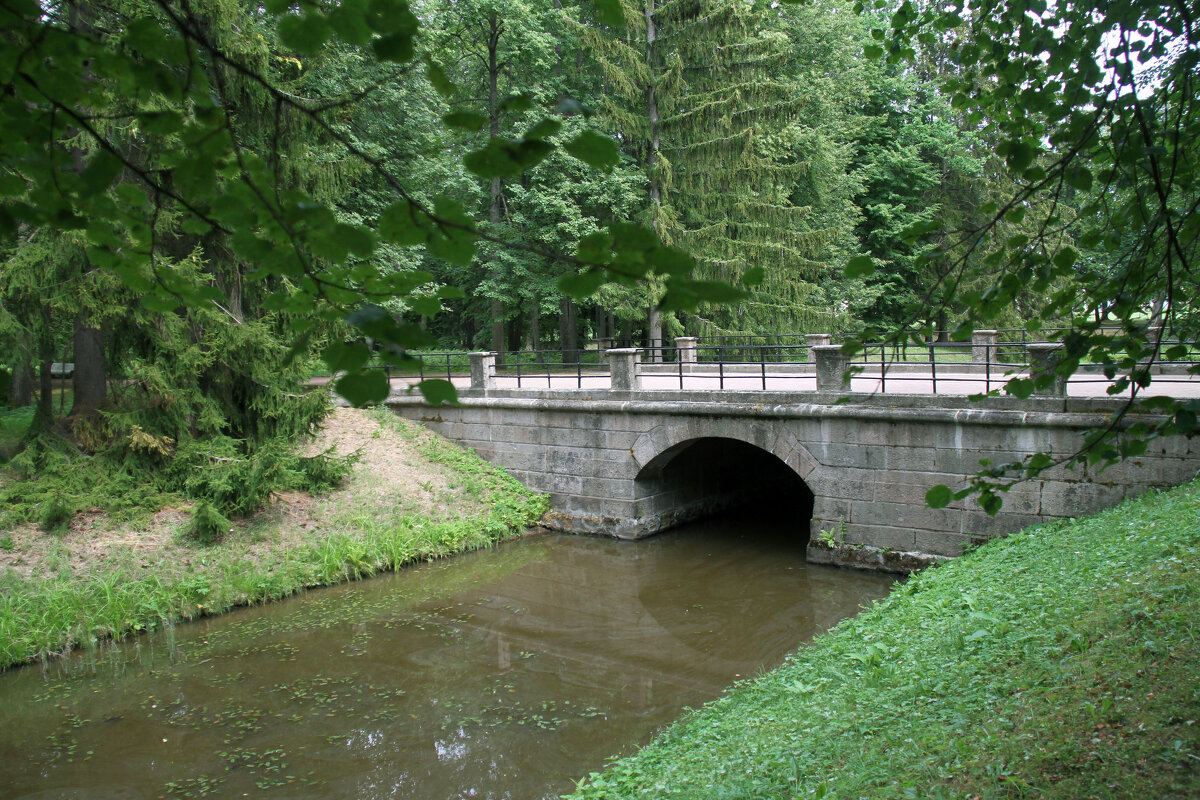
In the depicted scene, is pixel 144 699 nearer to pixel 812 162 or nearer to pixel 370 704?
pixel 370 704

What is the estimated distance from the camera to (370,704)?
7.99 m

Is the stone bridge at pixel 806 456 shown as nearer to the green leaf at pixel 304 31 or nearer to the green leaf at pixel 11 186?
the green leaf at pixel 304 31

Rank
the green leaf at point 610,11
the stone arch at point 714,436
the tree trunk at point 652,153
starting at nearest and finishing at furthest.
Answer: the green leaf at point 610,11 → the stone arch at point 714,436 → the tree trunk at point 652,153

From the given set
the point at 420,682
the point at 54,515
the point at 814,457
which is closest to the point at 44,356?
the point at 54,515

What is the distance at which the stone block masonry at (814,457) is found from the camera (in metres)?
Result: 10.2

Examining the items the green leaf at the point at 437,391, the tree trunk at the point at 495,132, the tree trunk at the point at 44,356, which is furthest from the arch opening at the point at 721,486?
the green leaf at the point at 437,391

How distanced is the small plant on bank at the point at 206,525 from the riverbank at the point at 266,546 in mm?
106

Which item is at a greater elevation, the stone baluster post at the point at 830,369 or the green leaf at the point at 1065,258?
the green leaf at the point at 1065,258

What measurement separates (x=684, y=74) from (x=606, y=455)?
12.2 m

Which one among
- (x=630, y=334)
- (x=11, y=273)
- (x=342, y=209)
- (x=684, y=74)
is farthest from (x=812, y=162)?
(x=11, y=273)

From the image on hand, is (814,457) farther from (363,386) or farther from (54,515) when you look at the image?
(363,386)

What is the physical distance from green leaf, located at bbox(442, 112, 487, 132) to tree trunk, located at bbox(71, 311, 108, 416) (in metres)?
12.7

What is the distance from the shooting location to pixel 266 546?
1217 cm

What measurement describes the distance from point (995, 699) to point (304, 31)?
513 centimetres
